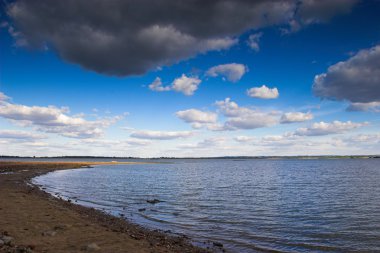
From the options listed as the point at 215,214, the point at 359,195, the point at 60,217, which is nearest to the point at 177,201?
the point at 215,214

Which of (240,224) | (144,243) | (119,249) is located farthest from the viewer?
(240,224)

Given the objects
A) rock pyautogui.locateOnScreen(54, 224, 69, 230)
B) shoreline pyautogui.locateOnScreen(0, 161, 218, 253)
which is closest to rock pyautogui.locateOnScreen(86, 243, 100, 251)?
shoreline pyautogui.locateOnScreen(0, 161, 218, 253)

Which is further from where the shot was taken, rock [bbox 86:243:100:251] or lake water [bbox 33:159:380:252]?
lake water [bbox 33:159:380:252]

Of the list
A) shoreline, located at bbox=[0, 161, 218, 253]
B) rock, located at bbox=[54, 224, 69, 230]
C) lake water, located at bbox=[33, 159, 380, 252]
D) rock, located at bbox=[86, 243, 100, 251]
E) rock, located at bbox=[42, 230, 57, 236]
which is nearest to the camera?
rock, located at bbox=[86, 243, 100, 251]

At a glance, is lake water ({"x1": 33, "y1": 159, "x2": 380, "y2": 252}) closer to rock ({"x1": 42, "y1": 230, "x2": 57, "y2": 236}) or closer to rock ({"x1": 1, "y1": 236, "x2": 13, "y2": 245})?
rock ({"x1": 42, "y1": 230, "x2": 57, "y2": 236})

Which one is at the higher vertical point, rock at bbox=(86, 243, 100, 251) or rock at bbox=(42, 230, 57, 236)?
rock at bbox=(42, 230, 57, 236)

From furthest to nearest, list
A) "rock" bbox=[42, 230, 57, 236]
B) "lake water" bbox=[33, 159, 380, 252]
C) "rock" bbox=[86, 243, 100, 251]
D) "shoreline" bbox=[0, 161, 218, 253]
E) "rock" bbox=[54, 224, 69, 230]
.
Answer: "lake water" bbox=[33, 159, 380, 252]
"rock" bbox=[54, 224, 69, 230]
"rock" bbox=[42, 230, 57, 236]
"shoreline" bbox=[0, 161, 218, 253]
"rock" bbox=[86, 243, 100, 251]

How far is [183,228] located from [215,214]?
5913 millimetres

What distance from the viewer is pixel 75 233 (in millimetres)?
16625

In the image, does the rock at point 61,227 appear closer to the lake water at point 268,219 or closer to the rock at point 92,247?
the rock at point 92,247

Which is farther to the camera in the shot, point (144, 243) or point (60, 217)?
point (60, 217)

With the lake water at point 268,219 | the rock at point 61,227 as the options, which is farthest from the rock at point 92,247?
the lake water at point 268,219

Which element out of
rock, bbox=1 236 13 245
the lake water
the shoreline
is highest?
rock, bbox=1 236 13 245

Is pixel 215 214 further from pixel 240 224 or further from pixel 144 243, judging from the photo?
pixel 144 243
